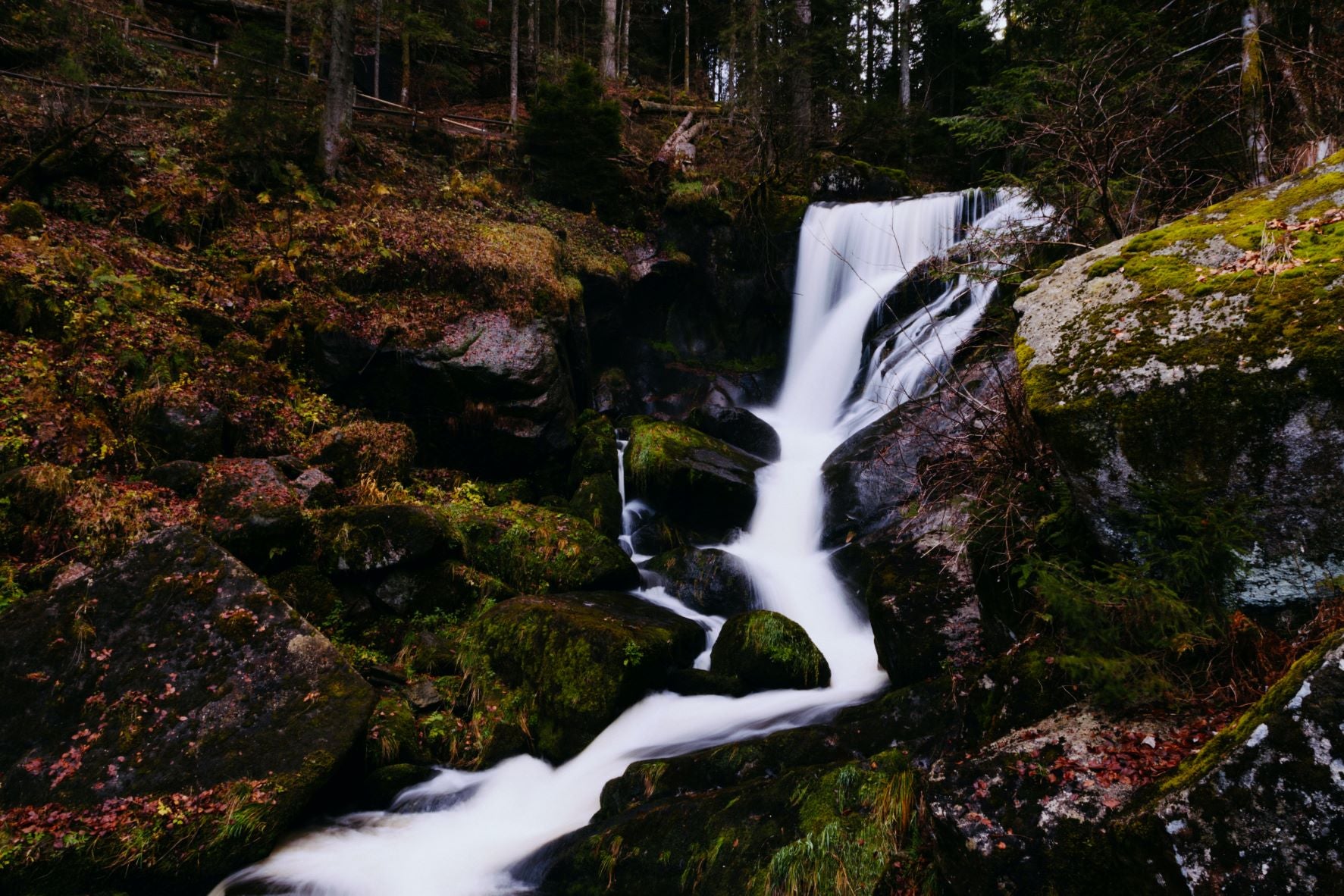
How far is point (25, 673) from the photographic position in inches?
190

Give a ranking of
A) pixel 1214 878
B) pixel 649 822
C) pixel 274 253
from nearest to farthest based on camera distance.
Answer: pixel 1214 878
pixel 649 822
pixel 274 253

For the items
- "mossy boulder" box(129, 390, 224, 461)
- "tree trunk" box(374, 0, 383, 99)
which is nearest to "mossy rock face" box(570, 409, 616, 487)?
"mossy boulder" box(129, 390, 224, 461)

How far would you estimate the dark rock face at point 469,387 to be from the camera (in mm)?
10094

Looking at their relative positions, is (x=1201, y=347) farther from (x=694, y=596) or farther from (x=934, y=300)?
(x=934, y=300)

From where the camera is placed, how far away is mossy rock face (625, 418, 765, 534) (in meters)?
10.2

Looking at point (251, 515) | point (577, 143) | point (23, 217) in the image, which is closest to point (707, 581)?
point (251, 515)

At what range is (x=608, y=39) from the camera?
868 inches

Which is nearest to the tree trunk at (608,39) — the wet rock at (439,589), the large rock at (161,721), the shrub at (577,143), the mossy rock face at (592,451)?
the shrub at (577,143)

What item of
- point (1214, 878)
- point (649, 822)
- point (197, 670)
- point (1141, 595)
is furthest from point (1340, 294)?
point (197, 670)

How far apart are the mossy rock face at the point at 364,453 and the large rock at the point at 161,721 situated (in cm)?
297

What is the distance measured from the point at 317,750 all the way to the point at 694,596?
15.3 feet

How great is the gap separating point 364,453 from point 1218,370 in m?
9.05

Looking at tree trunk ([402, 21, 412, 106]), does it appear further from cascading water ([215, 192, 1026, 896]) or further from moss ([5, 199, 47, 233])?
cascading water ([215, 192, 1026, 896])

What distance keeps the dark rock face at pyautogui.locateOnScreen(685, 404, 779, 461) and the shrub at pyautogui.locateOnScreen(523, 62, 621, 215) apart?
20.6 ft
